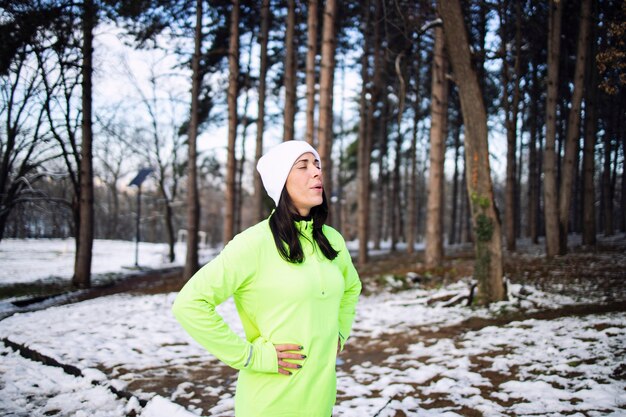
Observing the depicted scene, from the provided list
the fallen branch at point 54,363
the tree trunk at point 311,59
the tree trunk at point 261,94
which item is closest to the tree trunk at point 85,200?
the tree trunk at point 261,94

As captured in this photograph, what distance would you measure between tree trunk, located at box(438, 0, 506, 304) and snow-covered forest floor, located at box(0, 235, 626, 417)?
0.60 m

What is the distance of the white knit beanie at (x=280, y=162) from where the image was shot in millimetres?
2043

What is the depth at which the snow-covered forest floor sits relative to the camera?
3.93m

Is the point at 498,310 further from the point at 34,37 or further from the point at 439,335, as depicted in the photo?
the point at 34,37

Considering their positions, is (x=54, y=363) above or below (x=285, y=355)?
below

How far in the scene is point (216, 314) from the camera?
177cm

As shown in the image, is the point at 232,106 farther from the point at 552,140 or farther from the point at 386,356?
the point at 552,140

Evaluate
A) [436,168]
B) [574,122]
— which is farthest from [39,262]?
[574,122]

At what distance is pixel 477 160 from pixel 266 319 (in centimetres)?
672

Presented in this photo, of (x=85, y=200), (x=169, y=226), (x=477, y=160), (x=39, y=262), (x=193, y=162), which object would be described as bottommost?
(x=39, y=262)

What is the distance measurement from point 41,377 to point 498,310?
22.8 feet

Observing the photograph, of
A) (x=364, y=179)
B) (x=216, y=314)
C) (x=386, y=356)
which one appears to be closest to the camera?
(x=216, y=314)

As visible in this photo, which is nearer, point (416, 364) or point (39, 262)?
point (416, 364)

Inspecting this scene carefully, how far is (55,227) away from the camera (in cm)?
977
